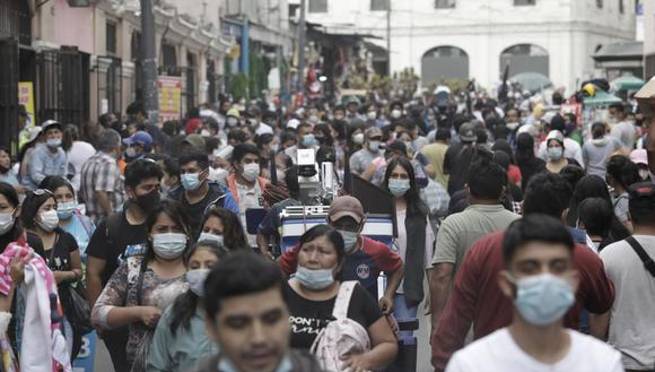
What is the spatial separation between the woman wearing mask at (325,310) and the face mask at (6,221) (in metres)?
2.47

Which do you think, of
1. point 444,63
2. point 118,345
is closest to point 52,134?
point 118,345

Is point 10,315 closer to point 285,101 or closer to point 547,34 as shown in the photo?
point 285,101

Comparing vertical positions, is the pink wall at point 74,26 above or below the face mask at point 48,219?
above

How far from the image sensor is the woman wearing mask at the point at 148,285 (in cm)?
740

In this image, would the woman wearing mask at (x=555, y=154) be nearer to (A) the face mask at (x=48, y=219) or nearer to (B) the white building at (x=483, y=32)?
(A) the face mask at (x=48, y=219)

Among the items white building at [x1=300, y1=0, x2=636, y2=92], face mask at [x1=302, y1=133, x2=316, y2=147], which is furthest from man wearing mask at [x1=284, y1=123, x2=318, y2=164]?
white building at [x1=300, y1=0, x2=636, y2=92]

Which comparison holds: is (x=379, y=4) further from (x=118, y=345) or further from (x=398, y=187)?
(x=118, y=345)

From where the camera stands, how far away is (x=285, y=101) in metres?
43.8

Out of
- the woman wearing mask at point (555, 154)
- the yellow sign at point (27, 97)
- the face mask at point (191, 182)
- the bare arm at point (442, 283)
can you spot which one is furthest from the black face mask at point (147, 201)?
the yellow sign at point (27, 97)

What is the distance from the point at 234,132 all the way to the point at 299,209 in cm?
990

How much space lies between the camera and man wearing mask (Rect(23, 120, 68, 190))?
1638cm

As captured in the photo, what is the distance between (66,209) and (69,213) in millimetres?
50

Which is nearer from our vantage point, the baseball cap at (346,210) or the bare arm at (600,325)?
the bare arm at (600,325)

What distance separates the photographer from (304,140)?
→ 765 inches
